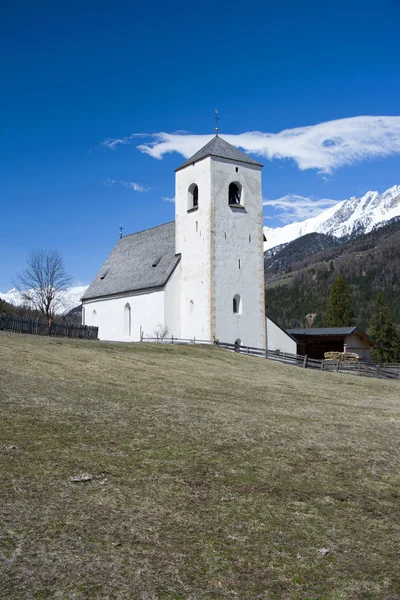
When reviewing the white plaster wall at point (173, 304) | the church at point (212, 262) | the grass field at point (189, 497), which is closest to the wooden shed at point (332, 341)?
the church at point (212, 262)

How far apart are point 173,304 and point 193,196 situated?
8677 millimetres

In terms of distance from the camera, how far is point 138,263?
2029 inches

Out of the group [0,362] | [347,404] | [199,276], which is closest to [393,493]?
[347,404]

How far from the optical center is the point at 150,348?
3591 cm

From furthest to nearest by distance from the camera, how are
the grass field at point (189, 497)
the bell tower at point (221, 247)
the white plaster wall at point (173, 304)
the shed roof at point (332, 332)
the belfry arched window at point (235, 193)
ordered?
the shed roof at point (332, 332)
the belfry arched window at point (235, 193)
the white plaster wall at point (173, 304)
the bell tower at point (221, 247)
the grass field at point (189, 497)

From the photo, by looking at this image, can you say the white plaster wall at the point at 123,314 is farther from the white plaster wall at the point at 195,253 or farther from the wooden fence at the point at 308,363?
the wooden fence at the point at 308,363

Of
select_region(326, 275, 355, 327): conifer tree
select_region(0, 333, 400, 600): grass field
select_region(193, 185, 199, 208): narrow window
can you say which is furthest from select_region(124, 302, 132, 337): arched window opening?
select_region(326, 275, 355, 327): conifer tree

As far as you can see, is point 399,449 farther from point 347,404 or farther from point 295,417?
point 347,404

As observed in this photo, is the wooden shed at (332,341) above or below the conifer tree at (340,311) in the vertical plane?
below

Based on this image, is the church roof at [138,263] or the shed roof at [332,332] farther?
the shed roof at [332,332]

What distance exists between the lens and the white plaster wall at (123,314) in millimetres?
45025

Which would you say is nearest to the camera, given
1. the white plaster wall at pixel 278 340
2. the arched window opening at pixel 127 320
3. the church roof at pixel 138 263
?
the white plaster wall at pixel 278 340

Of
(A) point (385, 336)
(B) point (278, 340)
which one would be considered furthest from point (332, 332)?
(A) point (385, 336)

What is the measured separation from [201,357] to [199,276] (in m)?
9.26
